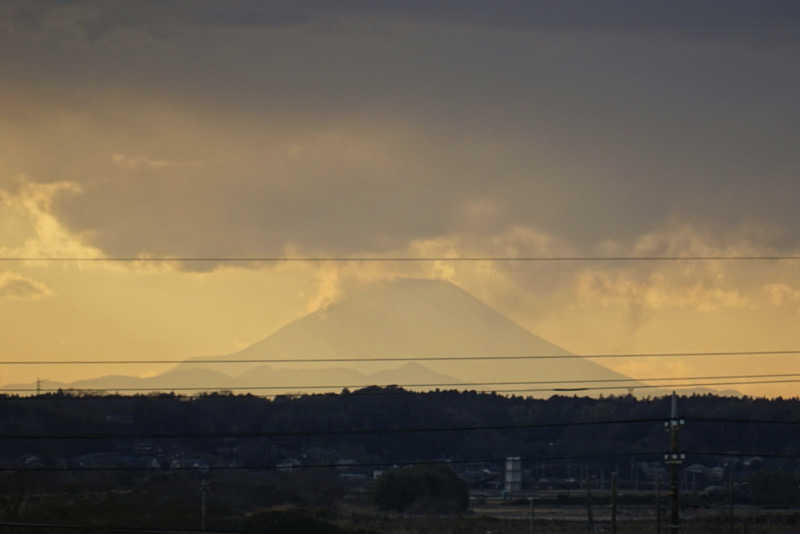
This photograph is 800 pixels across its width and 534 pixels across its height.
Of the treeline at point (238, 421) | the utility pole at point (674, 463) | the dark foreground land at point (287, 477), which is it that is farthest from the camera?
the treeline at point (238, 421)

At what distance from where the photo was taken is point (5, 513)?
106m

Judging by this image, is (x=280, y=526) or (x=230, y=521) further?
(x=230, y=521)

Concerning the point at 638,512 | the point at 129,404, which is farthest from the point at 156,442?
the point at 638,512

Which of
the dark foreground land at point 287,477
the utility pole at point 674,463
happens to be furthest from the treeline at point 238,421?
the utility pole at point 674,463

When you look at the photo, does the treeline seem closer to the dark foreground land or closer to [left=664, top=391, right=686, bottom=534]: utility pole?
the dark foreground land

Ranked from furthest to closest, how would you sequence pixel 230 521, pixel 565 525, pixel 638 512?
pixel 638 512 < pixel 565 525 < pixel 230 521

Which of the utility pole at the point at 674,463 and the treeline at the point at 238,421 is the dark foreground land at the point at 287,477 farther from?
the utility pole at the point at 674,463

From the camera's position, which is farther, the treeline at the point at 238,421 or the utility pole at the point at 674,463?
the treeline at the point at 238,421

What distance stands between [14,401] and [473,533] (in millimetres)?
72040

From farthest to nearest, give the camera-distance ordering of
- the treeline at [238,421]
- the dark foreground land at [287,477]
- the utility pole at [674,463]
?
the treeline at [238,421]
the dark foreground land at [287,477]
the utility pole at [674,463]

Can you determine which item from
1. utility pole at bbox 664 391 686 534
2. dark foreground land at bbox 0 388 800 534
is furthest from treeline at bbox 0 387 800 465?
utility pole at bbox 664 391 686 534

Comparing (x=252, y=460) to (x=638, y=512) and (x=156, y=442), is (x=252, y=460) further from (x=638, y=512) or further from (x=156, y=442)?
(x=638, y=512)

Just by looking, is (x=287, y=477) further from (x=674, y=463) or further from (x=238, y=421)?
(x=674, y=463)

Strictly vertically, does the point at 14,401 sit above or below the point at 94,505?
above
